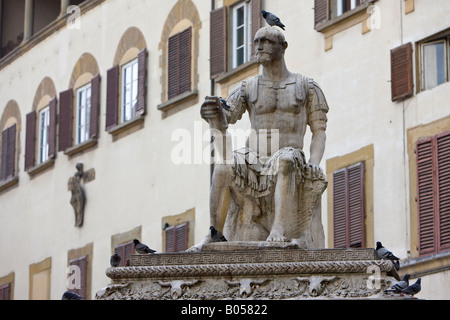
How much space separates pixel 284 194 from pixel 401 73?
1259 centimetres

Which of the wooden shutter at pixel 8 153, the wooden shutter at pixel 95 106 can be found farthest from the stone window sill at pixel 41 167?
the wooden shutter at pixel 95 106

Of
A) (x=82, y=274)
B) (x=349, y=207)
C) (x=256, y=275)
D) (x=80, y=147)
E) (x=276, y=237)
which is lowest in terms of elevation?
(x=256, y=275)

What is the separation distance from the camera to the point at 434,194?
33031 millimetres

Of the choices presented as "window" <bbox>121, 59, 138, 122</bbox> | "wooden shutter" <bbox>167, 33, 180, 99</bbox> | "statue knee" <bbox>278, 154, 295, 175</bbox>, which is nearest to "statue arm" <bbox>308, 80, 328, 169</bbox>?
"statue knee" <bbox>278, 154, 295, 175</bbox>

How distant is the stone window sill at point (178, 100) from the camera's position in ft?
138

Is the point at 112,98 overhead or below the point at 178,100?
overhead

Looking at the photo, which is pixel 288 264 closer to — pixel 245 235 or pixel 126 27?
pixel 245 235

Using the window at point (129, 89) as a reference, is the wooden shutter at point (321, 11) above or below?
below

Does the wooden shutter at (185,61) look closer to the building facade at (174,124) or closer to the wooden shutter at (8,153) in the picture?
the building facade at (174,124)

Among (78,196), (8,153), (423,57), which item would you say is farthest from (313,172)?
(8,153)

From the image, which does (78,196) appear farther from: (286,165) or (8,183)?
(286,165)

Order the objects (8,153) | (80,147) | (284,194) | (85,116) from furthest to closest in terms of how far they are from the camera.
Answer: (8,153) < (85,116) < (80,147) < (284,194)
